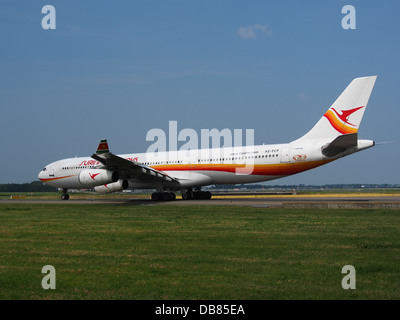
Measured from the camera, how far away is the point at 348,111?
3234cm

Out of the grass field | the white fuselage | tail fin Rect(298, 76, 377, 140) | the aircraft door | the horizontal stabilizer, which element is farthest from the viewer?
the aircraft door

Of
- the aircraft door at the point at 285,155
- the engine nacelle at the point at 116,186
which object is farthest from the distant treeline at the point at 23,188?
the aircraft door at the point at 285,155

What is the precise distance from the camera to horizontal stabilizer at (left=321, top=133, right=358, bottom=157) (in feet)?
97.9

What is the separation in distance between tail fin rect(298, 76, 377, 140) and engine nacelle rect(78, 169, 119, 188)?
51.3ft

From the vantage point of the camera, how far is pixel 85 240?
45.6 ft

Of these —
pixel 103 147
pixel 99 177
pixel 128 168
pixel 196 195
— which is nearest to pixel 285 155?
pixel 196 195

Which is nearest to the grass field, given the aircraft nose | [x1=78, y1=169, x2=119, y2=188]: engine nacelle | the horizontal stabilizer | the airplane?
the horizontal stabilizer

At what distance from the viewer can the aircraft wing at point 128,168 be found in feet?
108

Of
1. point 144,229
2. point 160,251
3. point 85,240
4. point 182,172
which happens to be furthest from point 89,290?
point 182,172

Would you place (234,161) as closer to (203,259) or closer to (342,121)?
(342,121)

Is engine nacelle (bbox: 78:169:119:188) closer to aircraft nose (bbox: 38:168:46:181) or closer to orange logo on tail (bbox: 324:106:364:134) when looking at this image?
aircraft nose (bbox: 38:168:46:181)

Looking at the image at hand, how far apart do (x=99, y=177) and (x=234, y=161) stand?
421 inches

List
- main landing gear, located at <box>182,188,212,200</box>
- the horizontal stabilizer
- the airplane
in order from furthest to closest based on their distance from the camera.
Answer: main landing gear, located at <box>182,188,212,200</box> → the airplane → the horizontal stabilizer

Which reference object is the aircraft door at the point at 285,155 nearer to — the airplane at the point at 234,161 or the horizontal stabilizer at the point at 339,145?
the airplane at the point at 234,161
